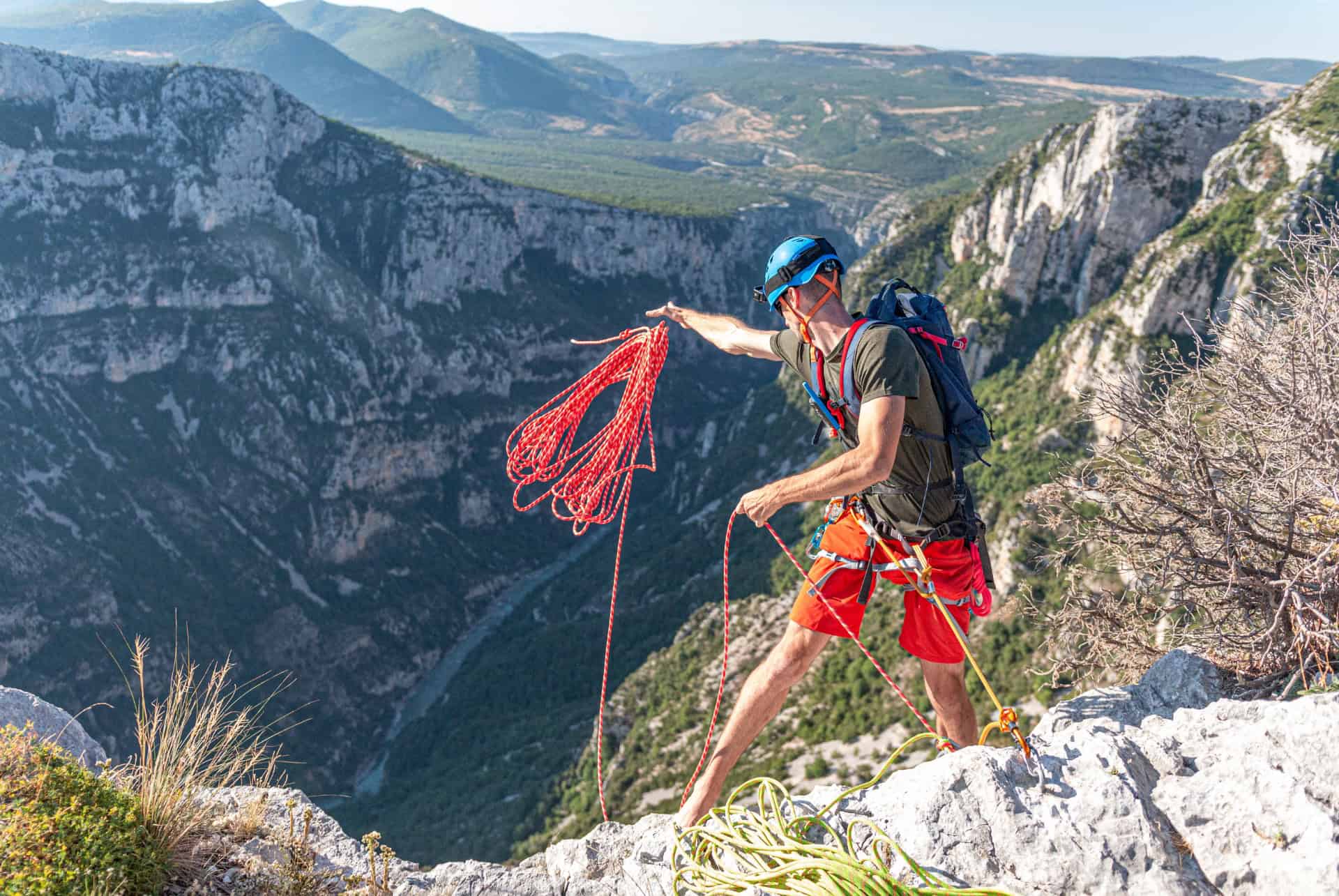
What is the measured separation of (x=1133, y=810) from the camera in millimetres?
4031

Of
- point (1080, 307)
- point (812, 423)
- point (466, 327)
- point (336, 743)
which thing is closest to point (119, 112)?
point (466, 327)

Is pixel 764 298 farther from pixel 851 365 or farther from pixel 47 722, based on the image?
pixel 47 722

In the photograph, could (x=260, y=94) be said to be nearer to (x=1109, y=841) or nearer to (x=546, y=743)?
(x=546, y=743)

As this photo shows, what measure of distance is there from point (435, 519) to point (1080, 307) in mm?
54826

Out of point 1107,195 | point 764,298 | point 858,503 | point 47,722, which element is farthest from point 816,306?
point 1107,195

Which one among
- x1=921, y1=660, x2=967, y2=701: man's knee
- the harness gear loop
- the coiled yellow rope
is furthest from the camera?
x1=921, y1=660, x2=967, y2=701: man's knee

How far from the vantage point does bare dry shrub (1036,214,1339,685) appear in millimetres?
5629

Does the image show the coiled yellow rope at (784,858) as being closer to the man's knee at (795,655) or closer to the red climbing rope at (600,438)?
the man's knee at (795,655)

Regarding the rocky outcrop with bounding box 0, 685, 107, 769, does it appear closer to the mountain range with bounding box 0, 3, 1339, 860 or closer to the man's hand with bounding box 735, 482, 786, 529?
the man's hand with bounding box 735, 482, 786, 529

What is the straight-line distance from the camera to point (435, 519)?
2854 inches

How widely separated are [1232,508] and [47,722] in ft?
31.0

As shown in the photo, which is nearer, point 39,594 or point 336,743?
point 39,594

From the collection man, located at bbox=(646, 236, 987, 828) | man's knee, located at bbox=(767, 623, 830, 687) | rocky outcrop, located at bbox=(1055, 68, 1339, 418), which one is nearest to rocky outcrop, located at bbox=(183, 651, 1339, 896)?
man, located at bbox=(646, 236, 987, 828)

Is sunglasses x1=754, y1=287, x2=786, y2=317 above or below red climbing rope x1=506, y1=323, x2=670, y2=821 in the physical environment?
above
